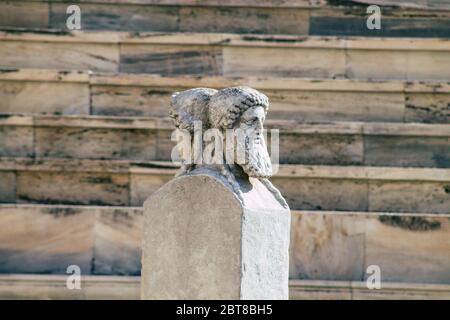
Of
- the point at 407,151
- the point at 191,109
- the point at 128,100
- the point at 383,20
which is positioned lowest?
the point at 407,151

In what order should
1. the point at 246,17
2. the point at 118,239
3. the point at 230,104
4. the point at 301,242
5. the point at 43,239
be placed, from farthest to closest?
the point at 246,17
the point at 43,239
the point at 118,239
the point at 301,242
the point at 230,104

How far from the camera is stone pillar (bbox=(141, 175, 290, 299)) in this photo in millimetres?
10398

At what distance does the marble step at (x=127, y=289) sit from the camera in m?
14.9

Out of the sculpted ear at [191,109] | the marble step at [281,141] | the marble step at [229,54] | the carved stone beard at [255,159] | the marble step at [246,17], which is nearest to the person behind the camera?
the carved stone beard at [255,159]

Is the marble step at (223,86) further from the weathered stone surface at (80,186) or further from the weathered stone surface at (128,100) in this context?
the weathered stone surface at (80,186)

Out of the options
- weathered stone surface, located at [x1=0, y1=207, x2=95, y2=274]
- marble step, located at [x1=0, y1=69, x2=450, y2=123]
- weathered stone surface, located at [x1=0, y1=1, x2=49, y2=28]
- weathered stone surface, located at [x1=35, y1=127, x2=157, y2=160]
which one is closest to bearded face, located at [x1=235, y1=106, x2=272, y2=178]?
weathered stone surface, located at [x1=0, y1=207, x2=95, y2=274]

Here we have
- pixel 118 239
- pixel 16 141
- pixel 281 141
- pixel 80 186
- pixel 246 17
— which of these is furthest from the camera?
pixel 246 17

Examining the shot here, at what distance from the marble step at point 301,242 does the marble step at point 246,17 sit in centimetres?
304

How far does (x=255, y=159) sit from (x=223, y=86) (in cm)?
600

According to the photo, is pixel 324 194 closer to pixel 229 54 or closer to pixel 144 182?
pixel 144 182

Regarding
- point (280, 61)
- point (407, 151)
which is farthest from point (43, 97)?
point (407, 151)

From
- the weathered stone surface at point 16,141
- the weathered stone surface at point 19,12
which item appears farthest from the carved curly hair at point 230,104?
the weathered stone surface at point 19,12

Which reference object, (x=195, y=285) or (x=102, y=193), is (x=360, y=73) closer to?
(x=102, y=193)

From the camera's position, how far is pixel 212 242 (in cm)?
1045
